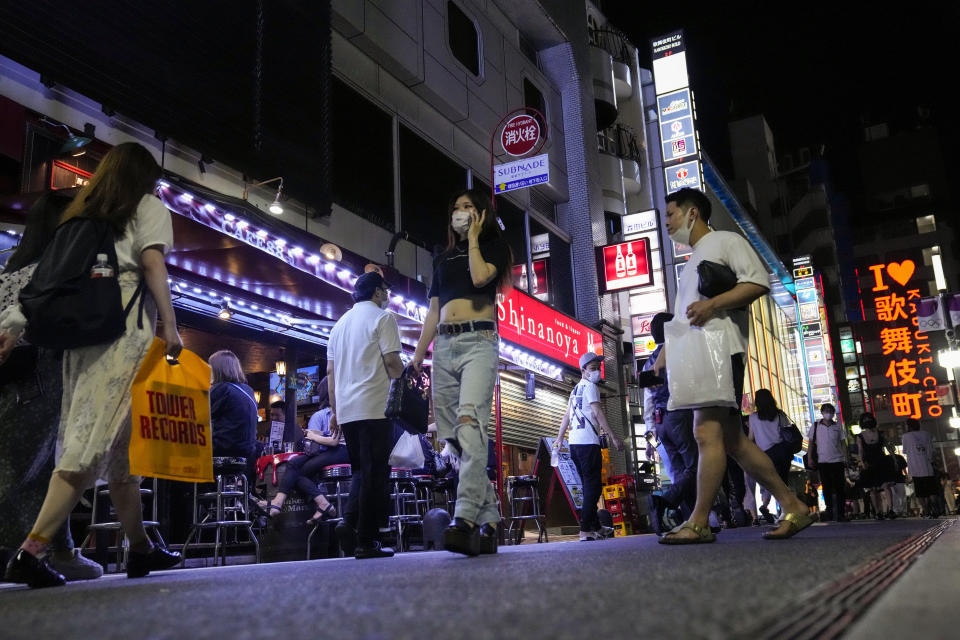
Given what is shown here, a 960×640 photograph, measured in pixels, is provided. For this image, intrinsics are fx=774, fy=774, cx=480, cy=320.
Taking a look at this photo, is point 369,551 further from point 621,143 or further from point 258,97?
point 621,143

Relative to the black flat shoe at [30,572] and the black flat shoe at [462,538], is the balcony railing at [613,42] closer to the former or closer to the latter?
the black flat shoe at [462,538]

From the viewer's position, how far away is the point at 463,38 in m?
14.6

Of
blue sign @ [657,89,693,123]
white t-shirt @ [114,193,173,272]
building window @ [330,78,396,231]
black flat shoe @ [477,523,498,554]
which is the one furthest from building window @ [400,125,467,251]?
blue sign @ [657,89,693,123]

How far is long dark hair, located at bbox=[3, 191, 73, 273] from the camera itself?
12.0 ft

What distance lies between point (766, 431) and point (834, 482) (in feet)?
9.75

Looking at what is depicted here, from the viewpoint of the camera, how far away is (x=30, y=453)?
11.5 feet

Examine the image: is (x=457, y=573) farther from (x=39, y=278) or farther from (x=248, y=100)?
(x=248, y=100)

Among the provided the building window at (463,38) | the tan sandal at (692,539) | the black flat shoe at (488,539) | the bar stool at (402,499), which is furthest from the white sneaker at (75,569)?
the building window at (463,38)

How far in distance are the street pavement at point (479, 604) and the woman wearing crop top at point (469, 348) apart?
1.33 meters

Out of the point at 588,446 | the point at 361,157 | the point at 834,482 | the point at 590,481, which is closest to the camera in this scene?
the point at 590,481

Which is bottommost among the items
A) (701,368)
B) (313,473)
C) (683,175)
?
(313,473)

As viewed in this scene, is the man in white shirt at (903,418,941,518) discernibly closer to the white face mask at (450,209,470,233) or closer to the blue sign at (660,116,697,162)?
the blue sign at (660,116,697,162)

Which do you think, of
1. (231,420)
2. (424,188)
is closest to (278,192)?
(231,420)

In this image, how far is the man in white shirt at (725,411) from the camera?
419cm
